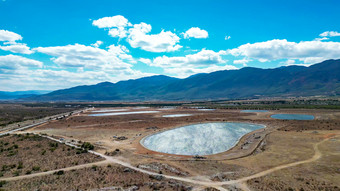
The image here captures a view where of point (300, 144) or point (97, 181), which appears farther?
point (300, 144)

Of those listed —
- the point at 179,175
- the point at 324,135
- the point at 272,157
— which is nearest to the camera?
the point at 179,175

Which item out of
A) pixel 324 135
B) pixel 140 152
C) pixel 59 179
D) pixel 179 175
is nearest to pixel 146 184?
pixel 179 175

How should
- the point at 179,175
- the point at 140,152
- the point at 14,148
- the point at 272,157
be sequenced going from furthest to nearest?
the point at 14,148
the point at 140,152
the point at 272,157
the point at 179,175

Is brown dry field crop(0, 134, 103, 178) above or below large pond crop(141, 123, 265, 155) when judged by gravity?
above

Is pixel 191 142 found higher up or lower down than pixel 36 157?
lower down

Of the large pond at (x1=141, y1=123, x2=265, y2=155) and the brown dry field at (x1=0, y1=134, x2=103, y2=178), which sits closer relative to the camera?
the brown dry field at (x1=0, y1=134, x2=103, y2=178)

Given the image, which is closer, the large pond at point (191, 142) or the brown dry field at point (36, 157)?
the brown dry field at point (36, 157)

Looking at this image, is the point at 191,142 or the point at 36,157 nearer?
the point at 36,157

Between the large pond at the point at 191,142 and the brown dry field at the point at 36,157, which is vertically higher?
the brown dry field at the point at 36,157

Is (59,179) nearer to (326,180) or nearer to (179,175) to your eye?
(179,175)

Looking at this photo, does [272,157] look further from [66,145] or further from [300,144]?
[66,145]
